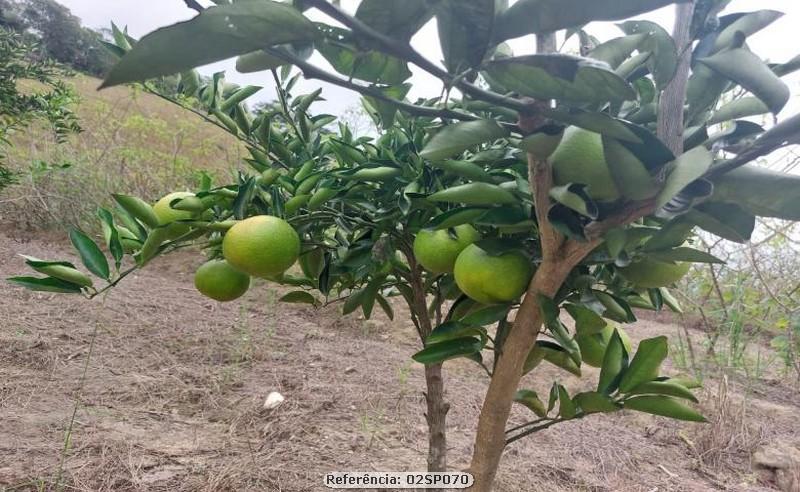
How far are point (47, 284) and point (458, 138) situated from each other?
0.46 meters

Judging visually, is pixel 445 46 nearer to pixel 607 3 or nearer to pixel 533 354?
pixel 607 3

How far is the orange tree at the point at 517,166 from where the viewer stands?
29 centimetres

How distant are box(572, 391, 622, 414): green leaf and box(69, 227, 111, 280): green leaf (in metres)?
0.54

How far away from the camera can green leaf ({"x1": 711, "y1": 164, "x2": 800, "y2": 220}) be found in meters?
0.33

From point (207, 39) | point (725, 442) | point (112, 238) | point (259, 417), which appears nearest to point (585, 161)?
point (207, 39)

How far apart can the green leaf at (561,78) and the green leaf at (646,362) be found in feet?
1.07

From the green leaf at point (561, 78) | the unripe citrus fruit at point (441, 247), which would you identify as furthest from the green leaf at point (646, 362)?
the green leaf at point (561, 78)

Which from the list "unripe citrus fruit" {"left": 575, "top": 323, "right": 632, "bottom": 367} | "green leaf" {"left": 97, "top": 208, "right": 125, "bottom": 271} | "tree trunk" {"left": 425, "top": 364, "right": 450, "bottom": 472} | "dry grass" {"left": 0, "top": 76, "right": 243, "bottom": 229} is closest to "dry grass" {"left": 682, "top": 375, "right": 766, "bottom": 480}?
"tree trunk" {"left": 425, "top": 364, "right": 450, "bottom": 472}

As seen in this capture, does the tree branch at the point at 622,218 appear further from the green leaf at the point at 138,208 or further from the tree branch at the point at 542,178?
the green leaf at the point at 138,208

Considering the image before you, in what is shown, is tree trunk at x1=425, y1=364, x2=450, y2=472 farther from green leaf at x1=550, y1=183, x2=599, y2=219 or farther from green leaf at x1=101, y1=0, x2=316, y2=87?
green leaf at x1=101, y1=0, x2=316, y2=87

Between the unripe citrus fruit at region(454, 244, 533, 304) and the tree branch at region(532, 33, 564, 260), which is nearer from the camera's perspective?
the tree branch at region(532, 33, 564, 260)

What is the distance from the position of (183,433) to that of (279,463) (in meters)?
0.38

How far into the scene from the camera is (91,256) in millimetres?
570

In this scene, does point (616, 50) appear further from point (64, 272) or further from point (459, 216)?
point (64, 272)
